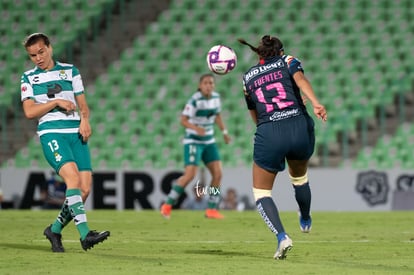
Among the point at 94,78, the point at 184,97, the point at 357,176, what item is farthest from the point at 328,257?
the point at 94,78

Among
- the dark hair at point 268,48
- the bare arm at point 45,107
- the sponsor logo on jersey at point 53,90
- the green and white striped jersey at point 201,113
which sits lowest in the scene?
the green and white striped jersey at point 201,113

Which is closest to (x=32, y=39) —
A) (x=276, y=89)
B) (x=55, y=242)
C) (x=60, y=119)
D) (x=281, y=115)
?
(x=60, y=119)

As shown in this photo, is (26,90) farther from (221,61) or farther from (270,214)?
(270,214)

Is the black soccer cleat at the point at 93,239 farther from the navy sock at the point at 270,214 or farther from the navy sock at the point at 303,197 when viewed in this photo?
the navy sock at the point at 303,197

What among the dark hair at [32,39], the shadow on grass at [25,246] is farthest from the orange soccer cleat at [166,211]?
the dark hair at [32,39]

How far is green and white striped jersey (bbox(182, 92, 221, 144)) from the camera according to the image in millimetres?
16547

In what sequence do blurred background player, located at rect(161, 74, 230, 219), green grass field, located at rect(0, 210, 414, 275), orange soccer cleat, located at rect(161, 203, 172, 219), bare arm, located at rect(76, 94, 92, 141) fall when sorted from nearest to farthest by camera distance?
1. green grass field, located at rect(0, 210, 414, 275)
2. bare arm, located at rect(76, 94, 92, 141)
3. orange soccer cleat, located at rect(161, 203, 172, 219)
4. blurred background player, located at rect(161, 74, 230, 219)

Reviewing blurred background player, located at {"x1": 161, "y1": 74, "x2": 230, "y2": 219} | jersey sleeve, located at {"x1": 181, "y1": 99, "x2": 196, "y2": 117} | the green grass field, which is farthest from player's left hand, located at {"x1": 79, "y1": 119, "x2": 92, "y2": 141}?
jersey sleeve, located at {"x1": 181, "y1": 99, "x2": 196, "y2": 117}

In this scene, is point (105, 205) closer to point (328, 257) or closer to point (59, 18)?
point (59, 18)

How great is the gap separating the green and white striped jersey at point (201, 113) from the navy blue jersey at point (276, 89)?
6865 millimetres

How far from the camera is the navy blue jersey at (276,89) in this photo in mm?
9586

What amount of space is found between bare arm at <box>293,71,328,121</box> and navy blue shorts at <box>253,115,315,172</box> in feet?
1.34

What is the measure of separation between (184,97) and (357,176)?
4.94 meters

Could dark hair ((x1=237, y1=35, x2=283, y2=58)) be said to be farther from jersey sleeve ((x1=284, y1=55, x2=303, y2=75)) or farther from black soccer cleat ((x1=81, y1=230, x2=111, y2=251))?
black soccer cleat ((x1=81, y1=230, x2=111, y2=251))
